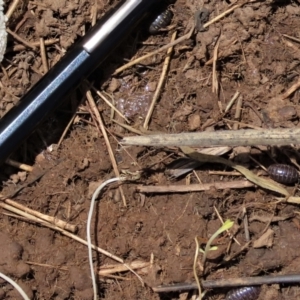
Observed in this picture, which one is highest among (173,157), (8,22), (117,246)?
(8,22)

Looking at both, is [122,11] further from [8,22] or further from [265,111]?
[265,111]

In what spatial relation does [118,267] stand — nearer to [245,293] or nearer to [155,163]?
[155,163]

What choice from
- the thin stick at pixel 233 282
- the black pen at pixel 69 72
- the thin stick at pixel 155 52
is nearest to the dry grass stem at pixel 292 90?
the thin stick at pixel 155 52

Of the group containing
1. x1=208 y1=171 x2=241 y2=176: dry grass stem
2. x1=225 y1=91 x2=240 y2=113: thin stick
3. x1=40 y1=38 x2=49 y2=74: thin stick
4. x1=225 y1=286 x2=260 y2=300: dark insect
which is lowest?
x1=225 y1=286 x2=260 y2=300: dark insect

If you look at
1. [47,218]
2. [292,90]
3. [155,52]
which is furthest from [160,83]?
[47,218]

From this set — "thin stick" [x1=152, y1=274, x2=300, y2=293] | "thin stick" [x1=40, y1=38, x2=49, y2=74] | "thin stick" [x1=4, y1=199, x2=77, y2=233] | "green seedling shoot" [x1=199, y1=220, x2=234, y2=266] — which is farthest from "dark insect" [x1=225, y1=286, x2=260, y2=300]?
"thin stick" [x1=40, y1=38, x2=49, y2=74]

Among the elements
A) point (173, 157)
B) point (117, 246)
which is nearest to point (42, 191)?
point (117, 246)

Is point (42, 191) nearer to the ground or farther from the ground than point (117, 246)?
farther from the ground

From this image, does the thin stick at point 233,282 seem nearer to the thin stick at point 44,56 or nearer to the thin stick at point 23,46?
the thin stick at point 44,56

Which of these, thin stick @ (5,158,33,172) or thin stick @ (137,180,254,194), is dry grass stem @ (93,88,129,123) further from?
thin stick @ (5,158,33,172)
